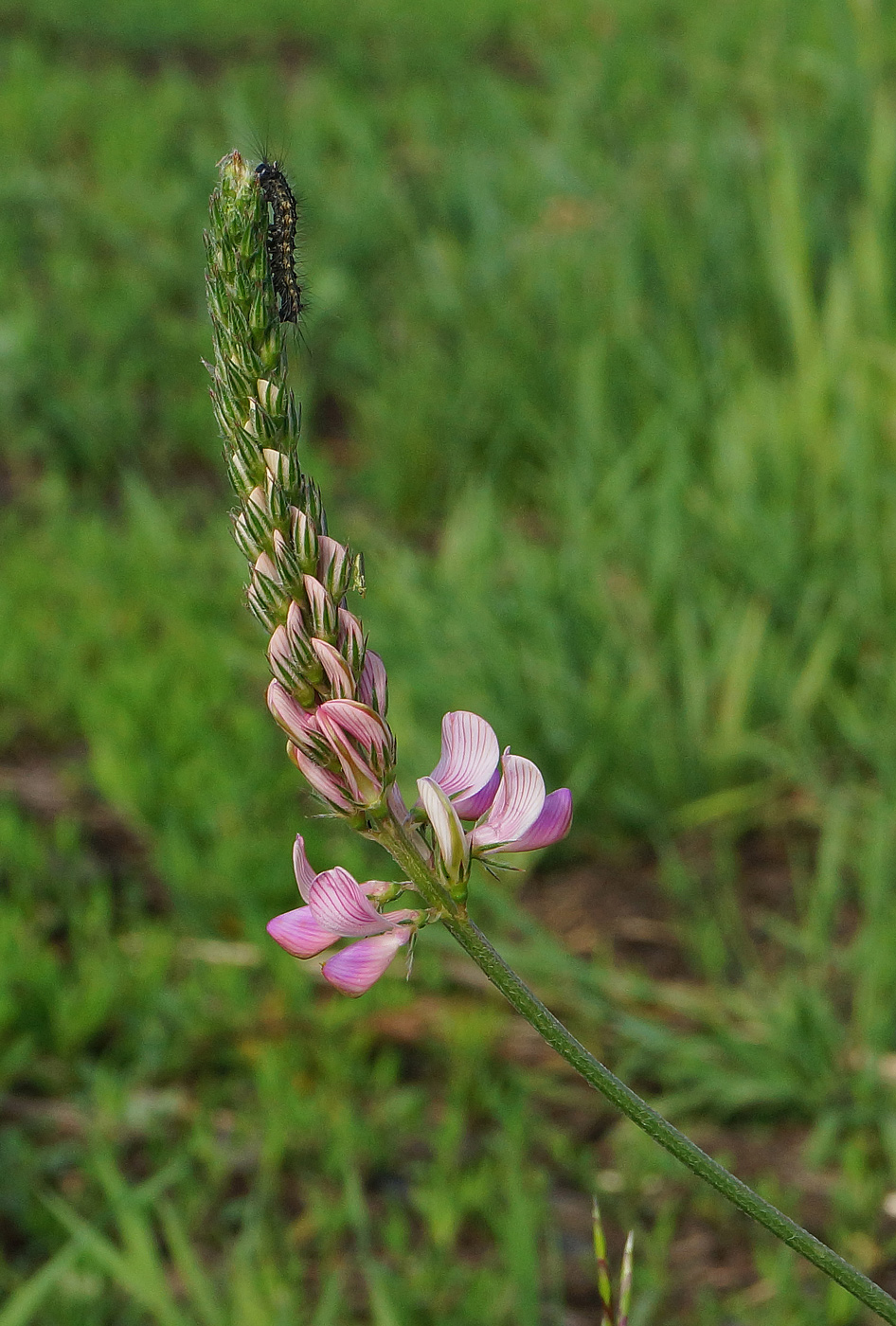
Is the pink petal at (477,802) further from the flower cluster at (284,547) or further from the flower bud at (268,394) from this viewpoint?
the flower bud at (268,394)

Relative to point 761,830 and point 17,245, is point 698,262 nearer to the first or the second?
point 761,830

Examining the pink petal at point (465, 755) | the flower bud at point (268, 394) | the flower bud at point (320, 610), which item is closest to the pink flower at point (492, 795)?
the pink petal at point (465, 755)

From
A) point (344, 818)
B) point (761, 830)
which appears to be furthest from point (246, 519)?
point (761, 830)

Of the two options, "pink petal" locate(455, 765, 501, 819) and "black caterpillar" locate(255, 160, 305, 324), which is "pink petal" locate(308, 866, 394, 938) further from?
"black caterpillar" locate(255, 160, 305, 324)

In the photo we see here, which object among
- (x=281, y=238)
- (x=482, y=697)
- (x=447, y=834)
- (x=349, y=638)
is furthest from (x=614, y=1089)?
(x=482, y=697)

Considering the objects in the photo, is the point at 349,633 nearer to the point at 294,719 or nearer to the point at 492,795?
the point at 294,719

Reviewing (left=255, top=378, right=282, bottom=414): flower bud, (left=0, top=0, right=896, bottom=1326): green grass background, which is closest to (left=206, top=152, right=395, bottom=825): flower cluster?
(left=255, top=378, right=282, bottom=414): flower bud

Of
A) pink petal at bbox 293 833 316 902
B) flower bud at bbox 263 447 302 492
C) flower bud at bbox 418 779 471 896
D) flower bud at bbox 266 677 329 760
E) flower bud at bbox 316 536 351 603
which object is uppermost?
flower bud at bbox 263 447 302 492
